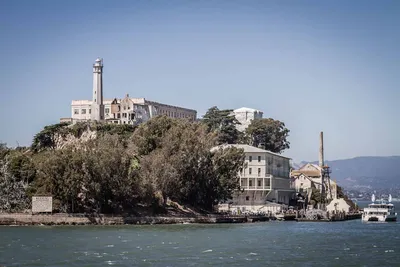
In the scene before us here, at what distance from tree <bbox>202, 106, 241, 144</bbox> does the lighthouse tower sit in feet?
69.7

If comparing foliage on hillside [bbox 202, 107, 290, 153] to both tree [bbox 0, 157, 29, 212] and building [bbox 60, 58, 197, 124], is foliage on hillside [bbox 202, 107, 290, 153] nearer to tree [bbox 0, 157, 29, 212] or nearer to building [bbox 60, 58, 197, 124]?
building [bbox 60, 58, 197, 124]

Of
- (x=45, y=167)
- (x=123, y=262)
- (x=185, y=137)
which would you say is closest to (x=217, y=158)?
(x=185, y=137)

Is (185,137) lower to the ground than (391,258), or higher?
higher

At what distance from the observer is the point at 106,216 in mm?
97188

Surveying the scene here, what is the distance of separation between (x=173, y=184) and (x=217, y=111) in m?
68.6

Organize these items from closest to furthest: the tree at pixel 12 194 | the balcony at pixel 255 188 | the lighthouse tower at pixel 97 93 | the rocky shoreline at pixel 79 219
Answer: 1. the rocky shoreline at pixel 79 219
2. the tree at pixel 12 194
3. the balcony at pixel 255 188
4. the lighthouse tower at pixel 97 93

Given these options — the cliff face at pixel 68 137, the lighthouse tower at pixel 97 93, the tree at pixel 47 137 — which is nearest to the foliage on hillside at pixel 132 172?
the tree at pixel 47 137

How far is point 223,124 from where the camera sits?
163 metres

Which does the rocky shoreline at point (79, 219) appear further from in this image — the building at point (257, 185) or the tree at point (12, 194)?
the building at point (257, 185)

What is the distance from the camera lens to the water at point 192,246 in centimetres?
5862

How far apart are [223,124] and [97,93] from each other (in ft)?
88.3

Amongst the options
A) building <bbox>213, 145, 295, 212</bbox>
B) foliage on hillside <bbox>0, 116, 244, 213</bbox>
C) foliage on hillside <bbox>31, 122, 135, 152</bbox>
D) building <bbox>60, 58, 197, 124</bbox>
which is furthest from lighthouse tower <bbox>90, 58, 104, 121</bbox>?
foliage on hillside <bbox>0, 116, 244, 213</bbox>

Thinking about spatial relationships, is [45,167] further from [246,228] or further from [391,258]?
[391,258]

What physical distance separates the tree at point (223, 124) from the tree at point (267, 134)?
3027 mm
